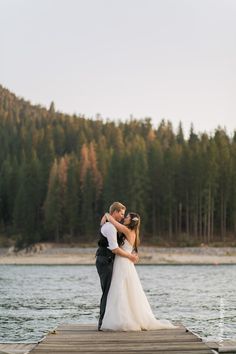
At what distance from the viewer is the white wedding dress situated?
1171 cm

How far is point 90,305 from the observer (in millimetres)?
24719

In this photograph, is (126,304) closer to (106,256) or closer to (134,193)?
(106,256)

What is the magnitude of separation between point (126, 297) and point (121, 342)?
171 cm

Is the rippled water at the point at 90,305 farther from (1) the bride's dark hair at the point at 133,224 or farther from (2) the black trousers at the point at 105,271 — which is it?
(1) the bride's dark hair at the point at 133,224

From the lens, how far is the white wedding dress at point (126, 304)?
11711 mm

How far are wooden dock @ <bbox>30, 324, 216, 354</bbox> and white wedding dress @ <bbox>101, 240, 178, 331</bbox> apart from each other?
253 millimetres

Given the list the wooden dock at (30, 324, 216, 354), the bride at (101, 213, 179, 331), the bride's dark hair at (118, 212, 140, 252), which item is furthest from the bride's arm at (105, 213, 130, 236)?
the wooden dock at (30, 324, 216, 354)

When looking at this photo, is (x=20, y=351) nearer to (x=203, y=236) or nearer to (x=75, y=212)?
(x=203, y=236)

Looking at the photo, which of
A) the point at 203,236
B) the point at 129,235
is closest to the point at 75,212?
the point at 203,236

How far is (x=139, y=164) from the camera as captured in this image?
8225cm

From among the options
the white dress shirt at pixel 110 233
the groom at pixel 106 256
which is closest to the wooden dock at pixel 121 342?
the groom at pixel 106 256

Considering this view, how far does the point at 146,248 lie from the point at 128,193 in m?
12.4

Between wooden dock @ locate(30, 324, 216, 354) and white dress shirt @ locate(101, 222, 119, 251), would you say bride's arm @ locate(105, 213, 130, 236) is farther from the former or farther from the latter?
wooden dock @ locate(30, 324, 216, 354)

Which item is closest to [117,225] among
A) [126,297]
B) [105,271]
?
[105,271]
